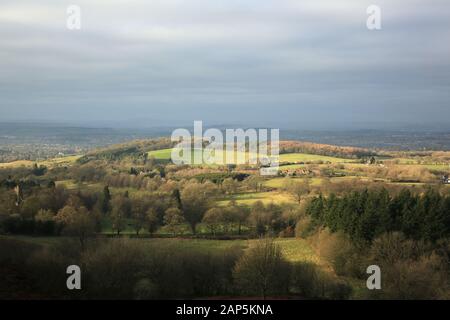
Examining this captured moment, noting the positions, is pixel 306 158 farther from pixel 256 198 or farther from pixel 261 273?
pixel 261 273

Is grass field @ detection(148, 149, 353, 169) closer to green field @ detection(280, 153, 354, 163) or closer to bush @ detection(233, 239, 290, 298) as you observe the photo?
green field @ detection(280, 153, 354, 163)

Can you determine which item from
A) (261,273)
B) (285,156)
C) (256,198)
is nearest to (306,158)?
(285,156)

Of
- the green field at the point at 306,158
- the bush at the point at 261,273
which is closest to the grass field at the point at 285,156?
the green field at the point at 306,158

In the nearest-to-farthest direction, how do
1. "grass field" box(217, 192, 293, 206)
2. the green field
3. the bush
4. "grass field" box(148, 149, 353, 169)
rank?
1. the bush
2. "grass field" box(217, 192, 293, 206)
3. the green field
4. "grass field" box(148, 149, 353, 169)

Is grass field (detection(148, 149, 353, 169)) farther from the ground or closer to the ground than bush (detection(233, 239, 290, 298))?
farther from the ground

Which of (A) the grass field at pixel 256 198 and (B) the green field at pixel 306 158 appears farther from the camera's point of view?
(B) the green field at pixel 306 158

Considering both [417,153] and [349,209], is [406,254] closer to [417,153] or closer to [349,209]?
Result: [349,209]

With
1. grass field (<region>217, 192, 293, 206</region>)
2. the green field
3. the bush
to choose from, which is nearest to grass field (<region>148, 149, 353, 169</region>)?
the green field

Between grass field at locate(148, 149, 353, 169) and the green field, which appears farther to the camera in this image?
grass field at locate(148, 149, 353, 169)

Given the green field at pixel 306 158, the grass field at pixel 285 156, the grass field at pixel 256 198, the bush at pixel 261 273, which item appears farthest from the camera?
the grass field at pixel 285 156

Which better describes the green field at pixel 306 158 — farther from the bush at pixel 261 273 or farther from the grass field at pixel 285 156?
the bush at pixel 261 273
